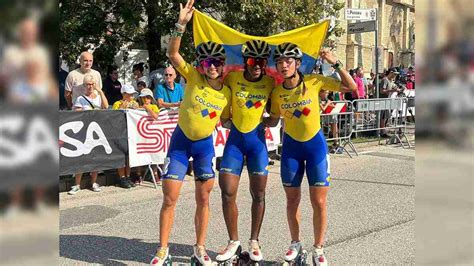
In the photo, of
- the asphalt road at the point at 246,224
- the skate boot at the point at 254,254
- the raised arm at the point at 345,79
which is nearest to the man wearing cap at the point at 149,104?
the asphalt road at the point at 246,224

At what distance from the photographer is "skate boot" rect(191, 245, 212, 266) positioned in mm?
4779

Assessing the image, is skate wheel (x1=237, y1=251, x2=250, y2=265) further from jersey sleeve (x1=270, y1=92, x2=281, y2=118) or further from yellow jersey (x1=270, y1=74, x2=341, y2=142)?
jersey sleeve (x1=270, y1=92, x2=281, y2=118)

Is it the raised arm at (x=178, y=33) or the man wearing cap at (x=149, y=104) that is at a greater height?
the raised arm at (x=178, y=33)

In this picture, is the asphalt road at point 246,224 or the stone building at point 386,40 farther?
the stone building at point 386,40

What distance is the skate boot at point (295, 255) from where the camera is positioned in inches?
189

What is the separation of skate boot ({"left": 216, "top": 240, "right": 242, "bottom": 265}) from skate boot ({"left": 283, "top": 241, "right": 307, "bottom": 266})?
1.53ft

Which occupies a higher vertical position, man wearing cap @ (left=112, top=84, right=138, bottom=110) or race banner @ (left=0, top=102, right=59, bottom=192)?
man wearing cap @ (left=112, top=84, right=138, bottom=110)

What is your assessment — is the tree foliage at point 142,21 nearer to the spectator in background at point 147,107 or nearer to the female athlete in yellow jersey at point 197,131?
the spectator in background at point 147,107

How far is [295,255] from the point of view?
483 centimetres

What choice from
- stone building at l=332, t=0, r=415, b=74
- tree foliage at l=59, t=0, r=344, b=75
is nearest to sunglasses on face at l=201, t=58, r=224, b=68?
tree foliage at l=59, t=0, r=344, b=75

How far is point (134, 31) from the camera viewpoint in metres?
13.0

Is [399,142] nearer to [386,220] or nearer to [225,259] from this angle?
[386,220]

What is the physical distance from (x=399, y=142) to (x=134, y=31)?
774cm

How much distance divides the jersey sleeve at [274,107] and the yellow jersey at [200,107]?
1.36 ft
